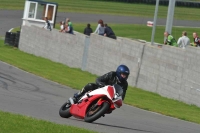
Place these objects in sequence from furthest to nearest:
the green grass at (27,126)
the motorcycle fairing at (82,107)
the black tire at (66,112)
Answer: the black tire at (66,112)
the motorcycle fairing at (82,107)
the green grass at (27,126)

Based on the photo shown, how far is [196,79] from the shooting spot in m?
20.2

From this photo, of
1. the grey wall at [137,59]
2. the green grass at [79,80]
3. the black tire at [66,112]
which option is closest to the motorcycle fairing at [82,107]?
the black tire at [66,112]

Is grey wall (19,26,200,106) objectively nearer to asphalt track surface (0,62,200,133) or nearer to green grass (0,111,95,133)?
asphalt track surface (0,62,200,133)

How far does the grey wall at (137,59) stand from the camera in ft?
67.8

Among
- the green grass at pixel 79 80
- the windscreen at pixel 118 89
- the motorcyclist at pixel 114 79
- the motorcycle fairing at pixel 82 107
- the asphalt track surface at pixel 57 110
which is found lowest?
the green grass at pixel 79 80

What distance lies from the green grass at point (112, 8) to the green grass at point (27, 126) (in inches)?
1677

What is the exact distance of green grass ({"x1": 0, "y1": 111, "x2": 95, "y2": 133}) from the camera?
9520 millimetres

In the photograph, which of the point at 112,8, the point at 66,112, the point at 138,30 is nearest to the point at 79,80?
the point at 66,112

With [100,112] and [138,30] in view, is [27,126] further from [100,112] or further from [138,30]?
[138,30]

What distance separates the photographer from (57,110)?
14.9 metres

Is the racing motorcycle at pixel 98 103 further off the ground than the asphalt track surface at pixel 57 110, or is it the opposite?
the racing motorcycle at pixel 98 103

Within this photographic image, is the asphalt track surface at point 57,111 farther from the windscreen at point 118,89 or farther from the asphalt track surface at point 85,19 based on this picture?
the asphalt track surface at point 85,19

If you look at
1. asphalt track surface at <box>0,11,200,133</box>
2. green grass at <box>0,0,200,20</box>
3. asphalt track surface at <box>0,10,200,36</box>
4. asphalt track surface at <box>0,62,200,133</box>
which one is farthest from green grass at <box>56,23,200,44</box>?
asphalt track surface at <box>0,62,200,133</box>

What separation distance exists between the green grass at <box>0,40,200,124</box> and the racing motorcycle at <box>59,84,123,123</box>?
15.6 feet
